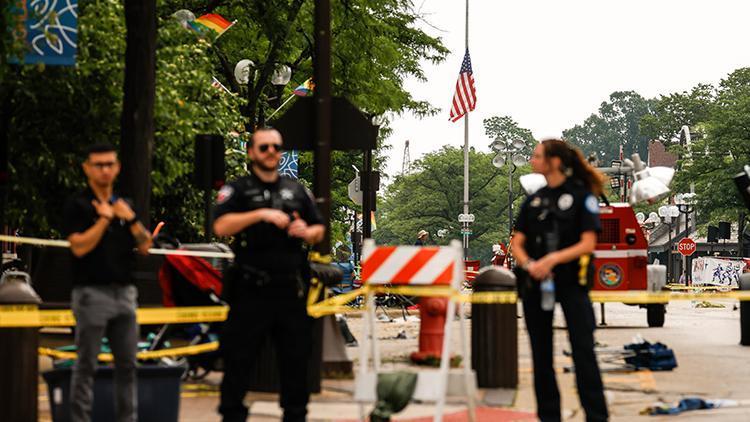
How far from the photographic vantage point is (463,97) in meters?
55.1

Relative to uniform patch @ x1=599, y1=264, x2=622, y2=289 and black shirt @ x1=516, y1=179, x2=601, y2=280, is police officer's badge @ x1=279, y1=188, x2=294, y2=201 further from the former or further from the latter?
uniform patch @ x1=599, y1=264, x2=622, y2=289

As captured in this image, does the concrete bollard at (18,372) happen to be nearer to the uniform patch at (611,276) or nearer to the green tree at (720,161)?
the uniform patch at (611,276)

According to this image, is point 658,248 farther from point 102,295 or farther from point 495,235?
point 102,295

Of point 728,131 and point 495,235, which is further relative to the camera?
point 495,235

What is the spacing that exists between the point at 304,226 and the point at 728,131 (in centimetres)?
6057

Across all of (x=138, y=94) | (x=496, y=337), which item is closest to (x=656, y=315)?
(x=138, y=94)

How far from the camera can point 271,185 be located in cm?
788

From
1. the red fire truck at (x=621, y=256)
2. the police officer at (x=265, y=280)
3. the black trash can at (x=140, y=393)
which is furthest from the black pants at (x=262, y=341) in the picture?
the red fire truck at (x=621, y=256)

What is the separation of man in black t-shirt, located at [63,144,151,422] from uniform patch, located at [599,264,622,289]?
13928 mm

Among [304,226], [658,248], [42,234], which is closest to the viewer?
[304,226]

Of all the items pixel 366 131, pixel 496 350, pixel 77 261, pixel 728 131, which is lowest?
pixel 496 350

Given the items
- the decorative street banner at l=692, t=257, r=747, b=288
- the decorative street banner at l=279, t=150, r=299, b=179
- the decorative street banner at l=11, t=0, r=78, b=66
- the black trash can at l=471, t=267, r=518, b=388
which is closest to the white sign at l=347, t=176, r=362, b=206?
the decorative street banner at l=279, t=150, r=299, b=179

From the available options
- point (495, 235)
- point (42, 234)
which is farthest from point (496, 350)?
point (495, 235)

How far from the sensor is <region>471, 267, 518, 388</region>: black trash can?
11516 mm
